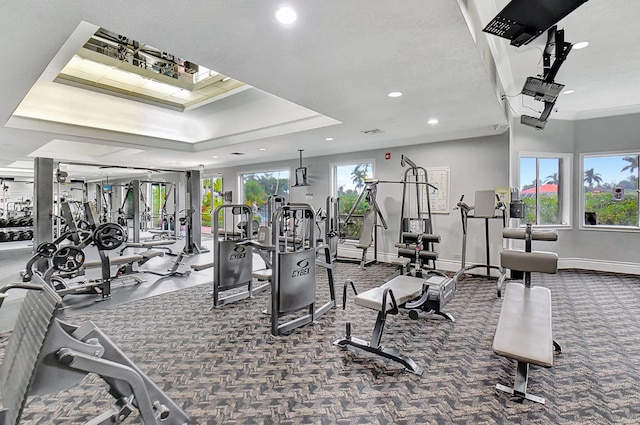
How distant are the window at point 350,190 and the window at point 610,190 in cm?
436

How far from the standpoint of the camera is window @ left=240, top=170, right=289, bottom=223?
9.31m

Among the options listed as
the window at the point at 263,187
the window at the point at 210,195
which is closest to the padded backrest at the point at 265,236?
the window at the point at 263,187

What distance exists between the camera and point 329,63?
2.77 metres

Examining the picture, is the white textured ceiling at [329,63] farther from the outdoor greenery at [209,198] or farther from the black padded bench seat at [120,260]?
the outdoor greenery at [209,198]

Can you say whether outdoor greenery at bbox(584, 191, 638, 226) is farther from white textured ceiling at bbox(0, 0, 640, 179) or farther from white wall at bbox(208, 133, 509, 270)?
white wall at bbox(208, 133, 509, 270)

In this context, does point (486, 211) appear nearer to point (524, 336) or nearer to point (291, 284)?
point (524, 336)

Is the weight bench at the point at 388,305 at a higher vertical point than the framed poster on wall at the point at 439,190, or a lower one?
lower

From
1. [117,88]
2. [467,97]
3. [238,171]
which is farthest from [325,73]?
[238,171]

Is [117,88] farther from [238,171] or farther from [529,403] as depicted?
[529,403]

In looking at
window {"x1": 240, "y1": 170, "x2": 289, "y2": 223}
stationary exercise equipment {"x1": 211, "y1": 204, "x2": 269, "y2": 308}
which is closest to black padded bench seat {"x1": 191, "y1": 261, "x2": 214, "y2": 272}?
stationary exercise equipment {"x1": 211, "y1": 204, "x2": 269, "y2": 308}

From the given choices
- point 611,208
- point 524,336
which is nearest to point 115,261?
point 524,336

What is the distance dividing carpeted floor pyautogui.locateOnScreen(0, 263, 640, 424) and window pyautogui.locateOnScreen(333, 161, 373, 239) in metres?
3.95

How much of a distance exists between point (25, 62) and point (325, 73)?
2592 mm

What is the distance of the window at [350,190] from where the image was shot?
7.67 metres
